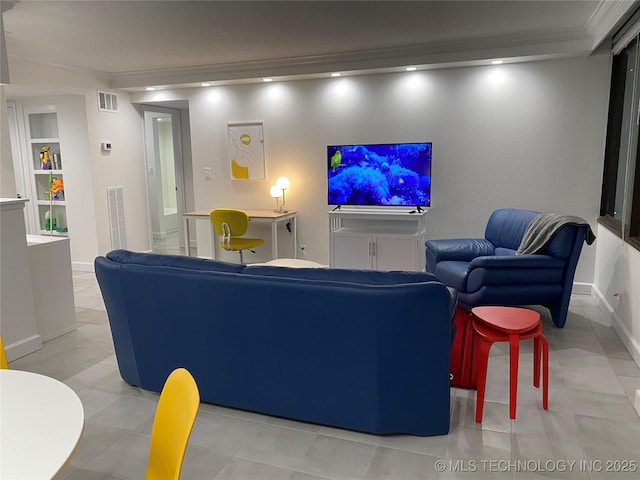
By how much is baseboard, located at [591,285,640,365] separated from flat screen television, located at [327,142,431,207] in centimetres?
184

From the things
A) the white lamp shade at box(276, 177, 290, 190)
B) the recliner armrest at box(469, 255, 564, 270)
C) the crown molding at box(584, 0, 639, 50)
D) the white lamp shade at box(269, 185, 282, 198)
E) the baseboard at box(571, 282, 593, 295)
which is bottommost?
the baseboard at box(571, 282, 593, 295)

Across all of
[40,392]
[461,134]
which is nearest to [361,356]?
[40,392]

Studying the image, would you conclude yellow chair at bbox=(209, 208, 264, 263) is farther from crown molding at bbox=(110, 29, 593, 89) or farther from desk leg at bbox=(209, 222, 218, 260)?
crown molding at bbox=(110, 29, 593, 89)

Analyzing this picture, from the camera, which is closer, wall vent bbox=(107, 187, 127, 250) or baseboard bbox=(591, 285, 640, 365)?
baseboard bbox=(591, 285, 640, 365)

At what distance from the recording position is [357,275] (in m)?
2.22

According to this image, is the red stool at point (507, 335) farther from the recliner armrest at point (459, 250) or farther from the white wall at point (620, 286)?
the recliner armrest at point (459, 250)

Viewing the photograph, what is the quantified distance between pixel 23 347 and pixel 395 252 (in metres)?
3.42

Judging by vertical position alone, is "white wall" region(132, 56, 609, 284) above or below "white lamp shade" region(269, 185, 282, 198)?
above

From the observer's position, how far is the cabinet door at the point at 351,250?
5156 millimetres

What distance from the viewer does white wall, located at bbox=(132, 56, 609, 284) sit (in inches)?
187

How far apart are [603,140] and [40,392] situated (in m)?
5.08

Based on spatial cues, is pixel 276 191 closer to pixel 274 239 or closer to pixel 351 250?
pixel 274 239

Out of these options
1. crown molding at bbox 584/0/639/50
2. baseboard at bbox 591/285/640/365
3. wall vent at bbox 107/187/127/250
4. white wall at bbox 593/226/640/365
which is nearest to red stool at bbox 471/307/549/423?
baseboard at bbox 591/285/640/365

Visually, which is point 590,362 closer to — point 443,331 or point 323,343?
point 443,331
